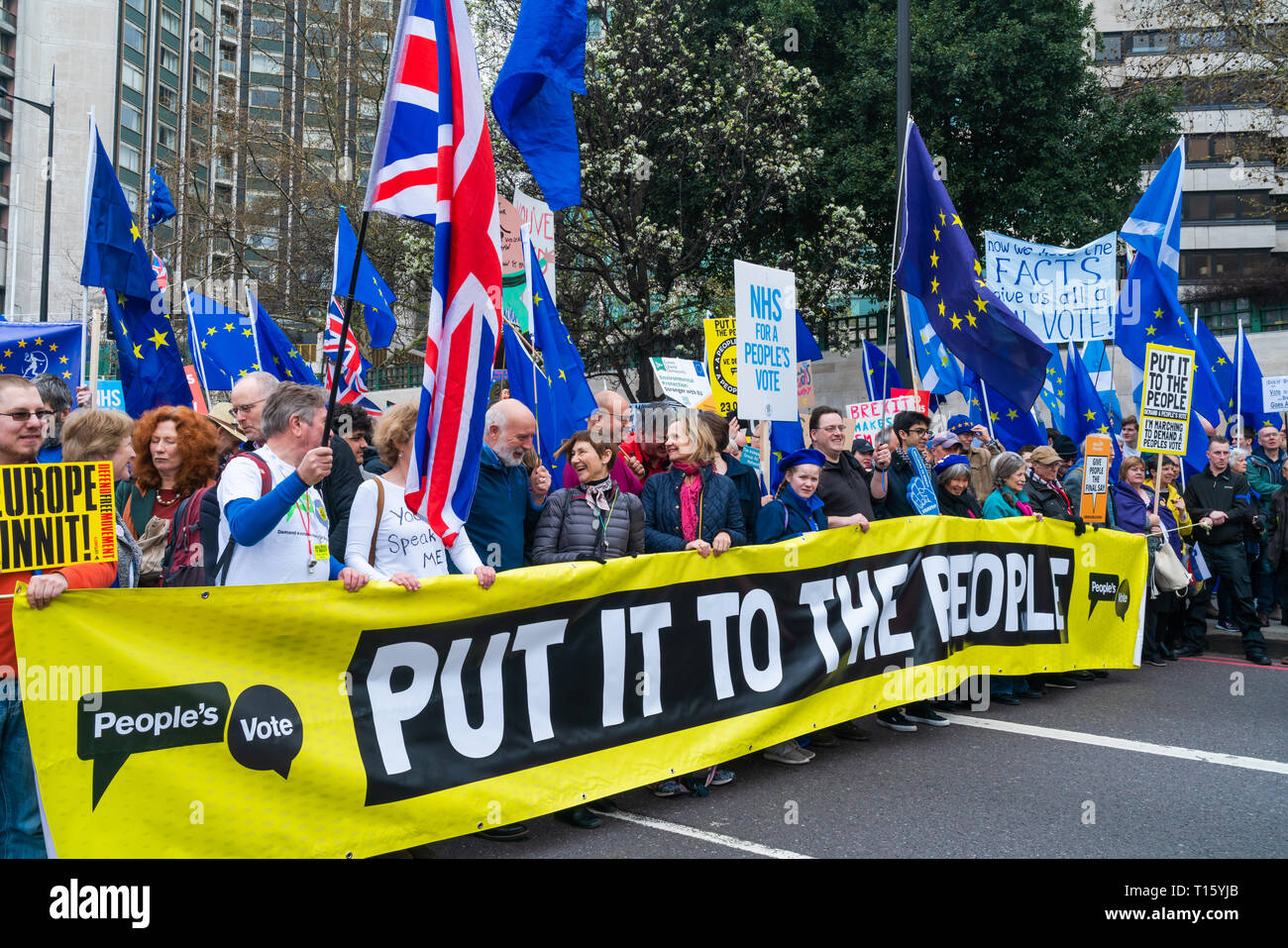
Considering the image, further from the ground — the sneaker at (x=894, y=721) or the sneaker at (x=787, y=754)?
the sneaker at (x=787, y=754)

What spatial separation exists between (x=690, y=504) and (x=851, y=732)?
1755mm

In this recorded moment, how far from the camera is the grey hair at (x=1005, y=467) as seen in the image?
8.04m

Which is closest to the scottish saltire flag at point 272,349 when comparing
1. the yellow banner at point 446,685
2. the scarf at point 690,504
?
the scarf at point 690,504

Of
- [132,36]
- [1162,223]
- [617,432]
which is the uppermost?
[132,36]

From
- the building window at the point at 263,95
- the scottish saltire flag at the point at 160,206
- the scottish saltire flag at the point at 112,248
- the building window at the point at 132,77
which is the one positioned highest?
the building window at the point at 132,77

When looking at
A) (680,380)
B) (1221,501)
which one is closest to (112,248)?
(680,380)

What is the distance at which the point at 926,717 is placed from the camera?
6.81 m

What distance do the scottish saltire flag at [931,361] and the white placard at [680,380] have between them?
2.47m

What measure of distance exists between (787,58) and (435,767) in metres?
19.5

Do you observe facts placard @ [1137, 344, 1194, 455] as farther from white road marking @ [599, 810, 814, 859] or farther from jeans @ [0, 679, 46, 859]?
jeans @ [0, 679, 46, 859]

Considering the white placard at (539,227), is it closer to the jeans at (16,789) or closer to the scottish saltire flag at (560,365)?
the scottish saltire flag at (560,365)

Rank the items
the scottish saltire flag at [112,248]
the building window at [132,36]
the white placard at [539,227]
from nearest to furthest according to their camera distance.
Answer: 1. the scottish saltire flag at [112,248]
2. the white placard at [539,227]
3. the building window at [132,36]

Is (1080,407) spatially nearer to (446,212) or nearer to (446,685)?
(446,212)
